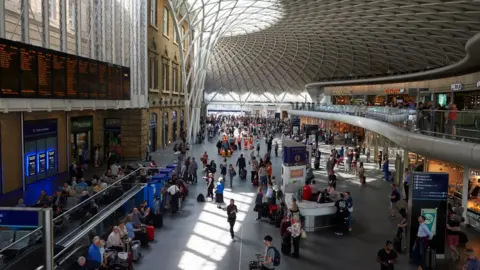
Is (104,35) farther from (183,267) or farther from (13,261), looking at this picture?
(13,261)

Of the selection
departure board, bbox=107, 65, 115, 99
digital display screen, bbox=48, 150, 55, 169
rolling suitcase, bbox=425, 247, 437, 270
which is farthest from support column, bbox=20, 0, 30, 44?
rolling suitcase, bbox=425, 247, 437, 270

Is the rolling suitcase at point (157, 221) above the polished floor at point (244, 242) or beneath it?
above

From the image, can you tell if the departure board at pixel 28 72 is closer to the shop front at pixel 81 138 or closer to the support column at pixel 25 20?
the support column at pixel 25 20

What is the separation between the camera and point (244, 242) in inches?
557

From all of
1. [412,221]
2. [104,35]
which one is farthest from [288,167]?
[104,35]

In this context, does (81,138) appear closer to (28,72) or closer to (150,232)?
(28,72)

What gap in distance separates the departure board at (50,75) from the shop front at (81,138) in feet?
13.3

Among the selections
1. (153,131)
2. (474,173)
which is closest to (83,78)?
(474,173)

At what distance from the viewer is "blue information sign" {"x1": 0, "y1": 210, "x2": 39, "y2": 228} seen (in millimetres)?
6527

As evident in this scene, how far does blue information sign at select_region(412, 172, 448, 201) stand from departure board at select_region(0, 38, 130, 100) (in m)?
12.4

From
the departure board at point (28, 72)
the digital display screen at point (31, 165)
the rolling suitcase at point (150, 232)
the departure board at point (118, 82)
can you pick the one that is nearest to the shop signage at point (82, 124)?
the departure board at point (118, 82)

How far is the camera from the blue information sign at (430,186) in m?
12.9

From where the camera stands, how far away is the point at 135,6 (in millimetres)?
28766

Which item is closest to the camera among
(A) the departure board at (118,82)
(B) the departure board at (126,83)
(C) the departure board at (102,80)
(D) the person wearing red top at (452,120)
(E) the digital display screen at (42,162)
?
(D) the person wearing red top at (452,120)
